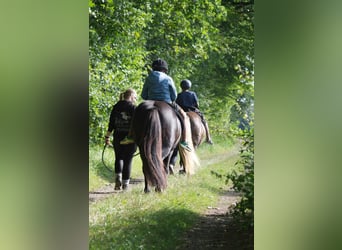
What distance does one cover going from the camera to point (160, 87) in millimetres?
3383

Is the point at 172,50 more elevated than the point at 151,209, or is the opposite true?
the point at 172,50

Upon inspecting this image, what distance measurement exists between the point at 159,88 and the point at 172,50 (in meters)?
0.28

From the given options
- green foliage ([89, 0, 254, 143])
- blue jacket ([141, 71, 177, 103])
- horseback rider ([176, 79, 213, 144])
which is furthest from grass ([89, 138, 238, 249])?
blue jacket ([141, 71, 177, 103])

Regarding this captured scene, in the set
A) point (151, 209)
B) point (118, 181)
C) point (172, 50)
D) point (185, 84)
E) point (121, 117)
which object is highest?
point (172, 50)

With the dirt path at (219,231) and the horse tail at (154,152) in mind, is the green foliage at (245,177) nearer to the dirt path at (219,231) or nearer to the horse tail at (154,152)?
the dirt path at (219,231)

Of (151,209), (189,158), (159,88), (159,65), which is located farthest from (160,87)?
(151,209)

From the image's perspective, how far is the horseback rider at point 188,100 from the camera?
11.1ft

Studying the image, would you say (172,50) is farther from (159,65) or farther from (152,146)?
(152,146)

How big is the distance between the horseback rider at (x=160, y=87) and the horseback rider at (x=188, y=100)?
51 millimetres
